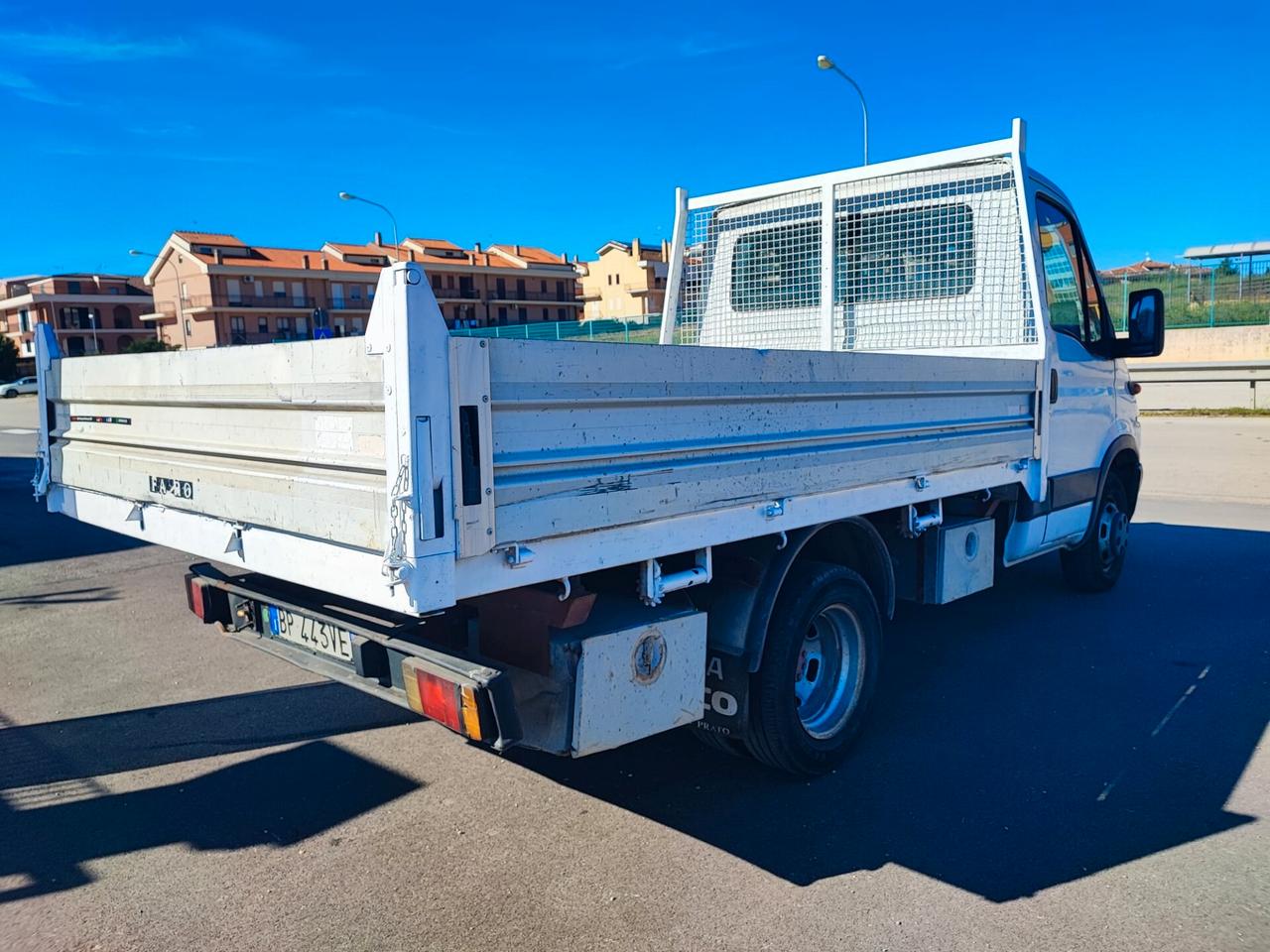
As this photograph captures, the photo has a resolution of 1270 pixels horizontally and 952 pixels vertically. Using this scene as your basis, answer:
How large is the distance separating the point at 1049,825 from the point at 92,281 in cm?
10073

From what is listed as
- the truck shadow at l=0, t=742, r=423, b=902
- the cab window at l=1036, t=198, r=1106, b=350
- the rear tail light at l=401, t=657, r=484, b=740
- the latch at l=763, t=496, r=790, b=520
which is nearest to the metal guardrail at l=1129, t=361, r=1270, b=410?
the cab window at l=1036, t=198, r=1106, b=350

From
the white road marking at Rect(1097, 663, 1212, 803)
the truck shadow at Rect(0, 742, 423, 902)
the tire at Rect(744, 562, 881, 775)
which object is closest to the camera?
the truck shadow at Rect(0, 742, 423, 902)

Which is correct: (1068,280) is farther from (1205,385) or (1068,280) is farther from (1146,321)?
(1205,385)

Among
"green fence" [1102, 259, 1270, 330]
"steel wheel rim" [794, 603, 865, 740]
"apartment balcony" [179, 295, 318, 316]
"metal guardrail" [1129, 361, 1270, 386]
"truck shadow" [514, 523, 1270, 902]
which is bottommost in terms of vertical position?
"truck shadow" [514, 523, 1270, 902]

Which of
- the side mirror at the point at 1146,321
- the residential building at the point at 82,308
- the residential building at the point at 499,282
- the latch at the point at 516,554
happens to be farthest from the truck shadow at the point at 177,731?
the residential building at the point at 82,308

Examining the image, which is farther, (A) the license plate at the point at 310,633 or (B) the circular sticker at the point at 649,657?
(A) the license plate at the point at 310,633

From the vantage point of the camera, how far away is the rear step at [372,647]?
9.38ft

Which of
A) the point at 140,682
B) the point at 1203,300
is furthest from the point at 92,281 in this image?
the point at 140,682

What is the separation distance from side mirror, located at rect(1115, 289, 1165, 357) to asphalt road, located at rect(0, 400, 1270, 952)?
1.85 metres

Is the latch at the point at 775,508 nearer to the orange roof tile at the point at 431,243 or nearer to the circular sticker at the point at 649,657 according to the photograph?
the circular sticker at the point at 649,657

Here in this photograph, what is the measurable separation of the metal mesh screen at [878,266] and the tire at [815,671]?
2136mm

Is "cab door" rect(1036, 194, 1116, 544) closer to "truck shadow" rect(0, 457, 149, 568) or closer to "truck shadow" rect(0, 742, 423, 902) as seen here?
"truck shadow" rect(0, 742, 423, 902)

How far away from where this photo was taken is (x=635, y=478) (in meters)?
2.99

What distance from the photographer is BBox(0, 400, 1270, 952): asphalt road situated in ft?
10.0
